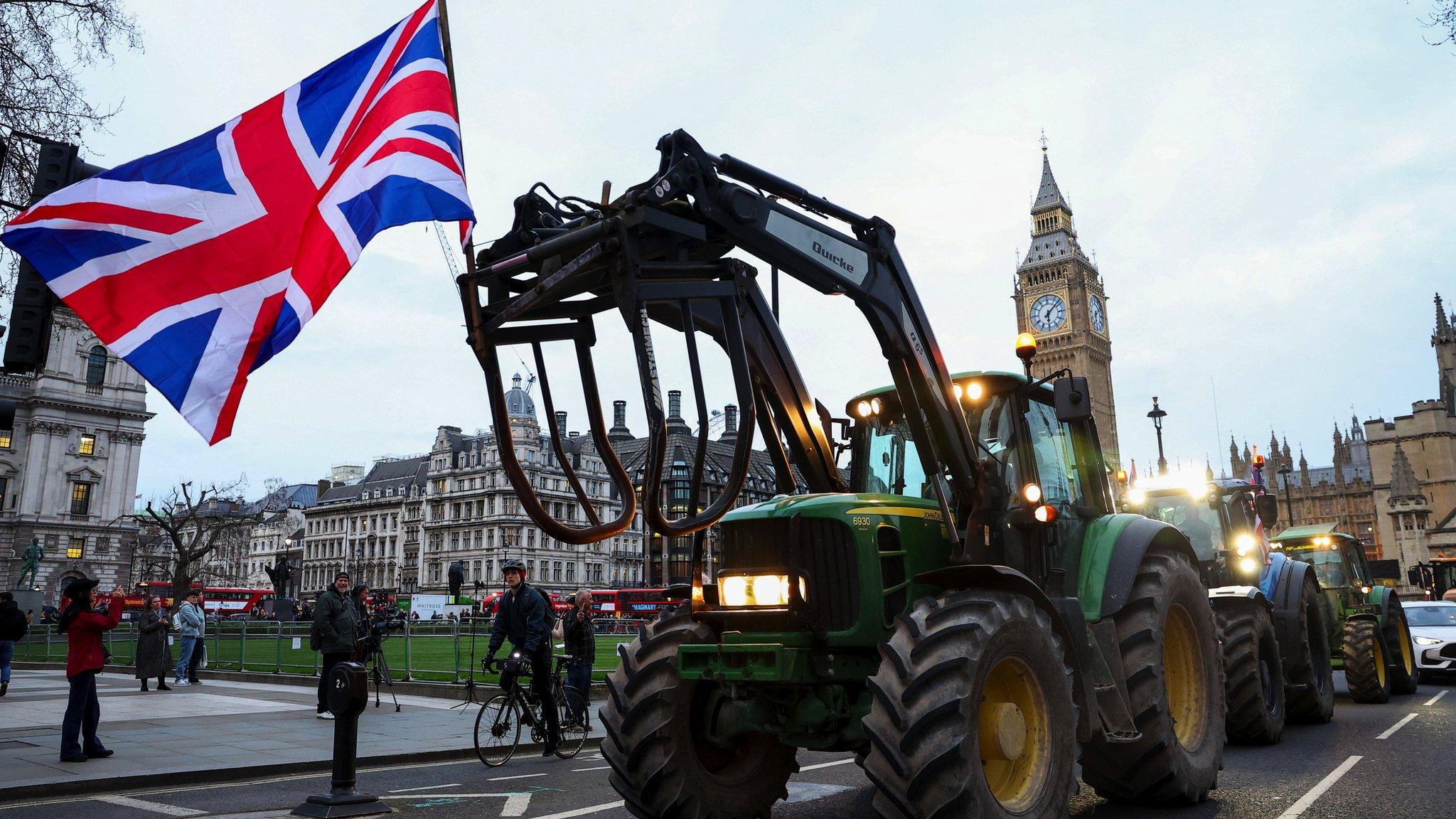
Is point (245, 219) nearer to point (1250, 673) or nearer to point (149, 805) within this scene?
point (149, 805)

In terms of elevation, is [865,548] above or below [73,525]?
below

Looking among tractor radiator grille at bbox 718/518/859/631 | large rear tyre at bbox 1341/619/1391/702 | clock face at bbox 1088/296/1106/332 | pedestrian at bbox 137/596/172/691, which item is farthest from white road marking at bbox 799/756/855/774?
clock face at bbox 1088/296/1106/332

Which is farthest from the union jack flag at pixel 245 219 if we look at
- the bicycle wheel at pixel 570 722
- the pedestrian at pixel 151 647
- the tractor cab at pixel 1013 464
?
the pedestrian at pixel 151 647

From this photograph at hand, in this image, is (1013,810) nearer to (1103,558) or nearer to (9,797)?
(1103,558)

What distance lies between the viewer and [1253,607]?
33.7 ft

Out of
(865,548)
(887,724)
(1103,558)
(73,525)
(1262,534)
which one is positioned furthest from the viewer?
(73,525)

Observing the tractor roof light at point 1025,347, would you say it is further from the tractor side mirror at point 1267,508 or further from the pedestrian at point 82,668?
the pedestrian at point 82,668

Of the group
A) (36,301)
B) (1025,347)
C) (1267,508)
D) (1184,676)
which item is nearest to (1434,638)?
(1267,508)

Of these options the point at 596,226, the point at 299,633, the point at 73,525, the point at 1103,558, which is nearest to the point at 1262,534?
the point at 1103,558

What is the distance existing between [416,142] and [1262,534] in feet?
38.1

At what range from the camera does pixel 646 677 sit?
614 centimetres

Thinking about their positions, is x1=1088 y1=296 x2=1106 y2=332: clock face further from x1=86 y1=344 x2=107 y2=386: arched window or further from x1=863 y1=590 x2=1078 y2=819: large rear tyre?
x1=863 y1=590 x2=1078 y2=819: large rear tyre

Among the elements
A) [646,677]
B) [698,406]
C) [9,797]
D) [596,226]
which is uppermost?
[596,226]

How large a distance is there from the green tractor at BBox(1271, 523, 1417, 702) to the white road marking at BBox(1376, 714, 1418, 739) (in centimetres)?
157
